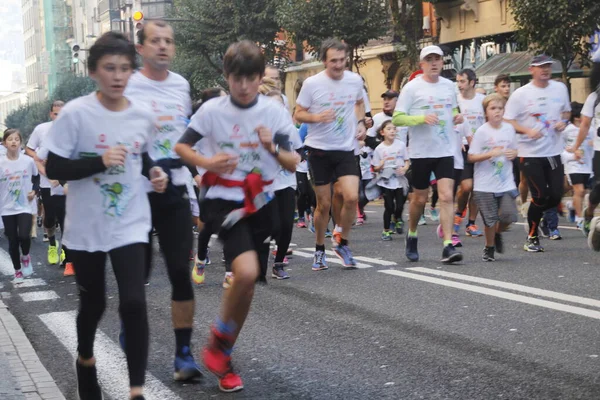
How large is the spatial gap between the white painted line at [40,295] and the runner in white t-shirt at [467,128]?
474 centimetres

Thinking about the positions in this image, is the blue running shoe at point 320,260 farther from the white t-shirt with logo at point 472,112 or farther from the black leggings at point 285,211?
the white t-shirt with logo at point 472,112

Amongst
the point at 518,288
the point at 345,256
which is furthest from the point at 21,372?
the point at 345,256

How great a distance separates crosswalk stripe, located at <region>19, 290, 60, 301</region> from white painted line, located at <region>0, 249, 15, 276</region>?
2449mm

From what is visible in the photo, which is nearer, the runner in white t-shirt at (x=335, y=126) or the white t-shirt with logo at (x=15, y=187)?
the runner in white t-shirt at (x=335, y=126)

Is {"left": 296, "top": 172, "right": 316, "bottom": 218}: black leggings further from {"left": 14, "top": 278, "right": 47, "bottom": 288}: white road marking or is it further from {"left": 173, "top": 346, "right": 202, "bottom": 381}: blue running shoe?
{"left": 173, "top": 346, "right": 202, "bottom": 381}: blue running shoe

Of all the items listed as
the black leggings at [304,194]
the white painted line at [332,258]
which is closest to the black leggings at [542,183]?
the white painted line at [332,258]

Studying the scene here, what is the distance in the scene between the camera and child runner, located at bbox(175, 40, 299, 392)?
5.71 metres

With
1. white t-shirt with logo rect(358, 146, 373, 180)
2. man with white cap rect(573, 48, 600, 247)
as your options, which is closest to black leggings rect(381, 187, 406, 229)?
white t-shirt with logo rect(358, 146, 373, 180)

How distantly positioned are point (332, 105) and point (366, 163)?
19.9 ft

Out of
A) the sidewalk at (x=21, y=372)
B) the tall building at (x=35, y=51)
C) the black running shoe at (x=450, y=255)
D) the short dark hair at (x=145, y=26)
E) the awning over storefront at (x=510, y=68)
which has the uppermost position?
the tall building at (x=35, y=51)

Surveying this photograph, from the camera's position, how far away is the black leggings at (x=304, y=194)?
15.3m

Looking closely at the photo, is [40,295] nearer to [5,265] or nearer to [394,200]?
[5,265]

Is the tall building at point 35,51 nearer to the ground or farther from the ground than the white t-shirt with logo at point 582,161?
farther from the ground

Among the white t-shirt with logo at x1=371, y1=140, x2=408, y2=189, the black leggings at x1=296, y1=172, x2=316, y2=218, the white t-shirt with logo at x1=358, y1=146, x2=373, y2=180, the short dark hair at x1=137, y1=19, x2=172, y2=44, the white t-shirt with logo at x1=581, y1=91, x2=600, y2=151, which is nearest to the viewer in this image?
the short dark hair at x1=137, y1=19, x2=172, y2=44
